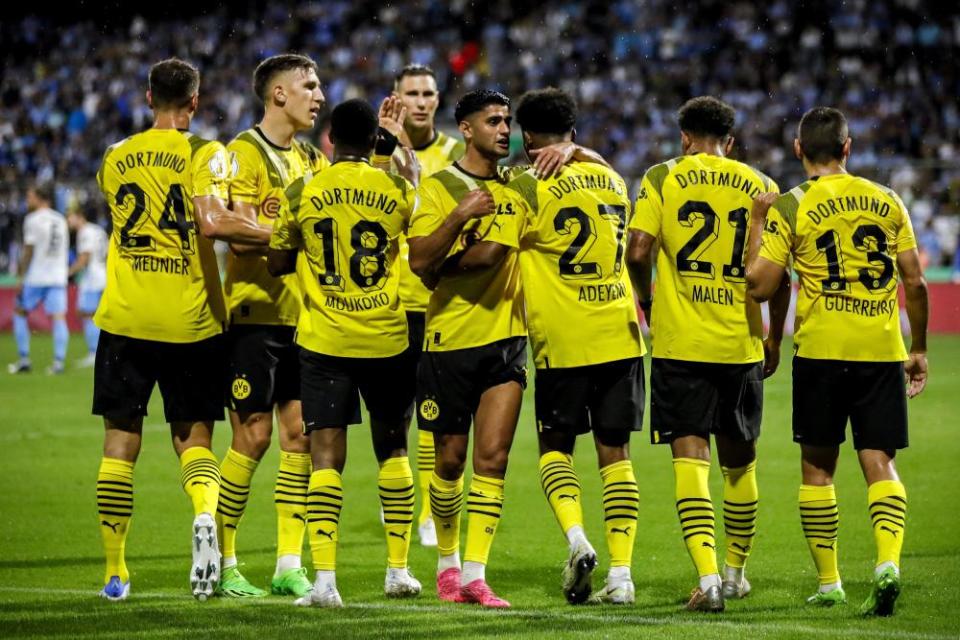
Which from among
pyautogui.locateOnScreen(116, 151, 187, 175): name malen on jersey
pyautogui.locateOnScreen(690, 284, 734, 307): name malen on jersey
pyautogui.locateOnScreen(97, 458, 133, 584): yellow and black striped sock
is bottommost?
pyautogui.locateOnScreen(97, 458, 133, 584): yellow and black striped sock

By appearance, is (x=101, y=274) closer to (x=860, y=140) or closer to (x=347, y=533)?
(x=347, y=533)

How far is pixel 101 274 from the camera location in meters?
20.5

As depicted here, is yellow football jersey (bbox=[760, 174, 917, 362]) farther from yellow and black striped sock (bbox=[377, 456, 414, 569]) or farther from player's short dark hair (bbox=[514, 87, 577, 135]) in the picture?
yellow and black striped sock (bbox=[377, 456, 414, 569])

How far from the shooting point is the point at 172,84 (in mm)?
7094

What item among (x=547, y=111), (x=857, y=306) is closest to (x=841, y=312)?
(x=857, y=306)

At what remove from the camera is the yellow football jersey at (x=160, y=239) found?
7.02m

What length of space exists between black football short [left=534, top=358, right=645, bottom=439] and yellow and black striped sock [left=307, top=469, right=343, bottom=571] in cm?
106

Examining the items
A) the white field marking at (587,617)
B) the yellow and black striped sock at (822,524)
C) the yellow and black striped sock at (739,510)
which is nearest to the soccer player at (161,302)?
the white field marking at (587,617)

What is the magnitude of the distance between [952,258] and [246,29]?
67.1ft

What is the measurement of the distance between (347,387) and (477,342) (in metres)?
0.65

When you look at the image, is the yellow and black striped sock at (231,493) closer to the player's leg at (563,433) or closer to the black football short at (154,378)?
the black football short at (154,378)

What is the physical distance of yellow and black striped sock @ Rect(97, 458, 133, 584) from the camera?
6.93m

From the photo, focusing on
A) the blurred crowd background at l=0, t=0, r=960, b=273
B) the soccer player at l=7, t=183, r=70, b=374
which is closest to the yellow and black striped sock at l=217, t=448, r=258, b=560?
the soccer player at l=7, t=183, r=70, b=374

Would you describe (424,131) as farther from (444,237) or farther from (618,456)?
(618,456)
